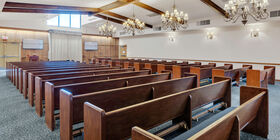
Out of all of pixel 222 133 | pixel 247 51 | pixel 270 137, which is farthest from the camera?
pixel 247 51

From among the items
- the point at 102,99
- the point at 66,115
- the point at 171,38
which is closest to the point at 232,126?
the point at 102,99

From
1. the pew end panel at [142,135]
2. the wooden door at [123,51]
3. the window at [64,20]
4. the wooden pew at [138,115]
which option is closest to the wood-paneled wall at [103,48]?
the wooden door at [123,51]

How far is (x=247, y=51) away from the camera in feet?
25.3

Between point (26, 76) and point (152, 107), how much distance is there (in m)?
3.12

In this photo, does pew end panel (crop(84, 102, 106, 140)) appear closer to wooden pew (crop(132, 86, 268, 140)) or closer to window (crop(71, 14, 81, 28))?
wooden pew (crop(132, 86, 268, 140))

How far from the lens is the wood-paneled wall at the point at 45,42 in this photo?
416 inches

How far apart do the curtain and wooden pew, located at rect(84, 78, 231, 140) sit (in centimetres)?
1205

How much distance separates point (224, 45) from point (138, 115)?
8.43 meters

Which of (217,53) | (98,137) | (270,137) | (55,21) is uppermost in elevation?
(55,21)

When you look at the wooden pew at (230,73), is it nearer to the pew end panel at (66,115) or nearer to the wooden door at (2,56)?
the pew end panel at (66,115)

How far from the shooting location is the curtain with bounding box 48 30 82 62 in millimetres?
11750

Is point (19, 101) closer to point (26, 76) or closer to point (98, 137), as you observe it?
point (26, 76)

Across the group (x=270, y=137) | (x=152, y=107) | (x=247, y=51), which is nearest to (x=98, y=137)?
(x=152, y=107)

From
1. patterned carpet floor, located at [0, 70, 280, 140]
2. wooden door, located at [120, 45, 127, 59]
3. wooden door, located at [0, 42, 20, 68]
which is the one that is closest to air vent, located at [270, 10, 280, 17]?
patterned carpet floor, located at [0, 70, 280, 140]
